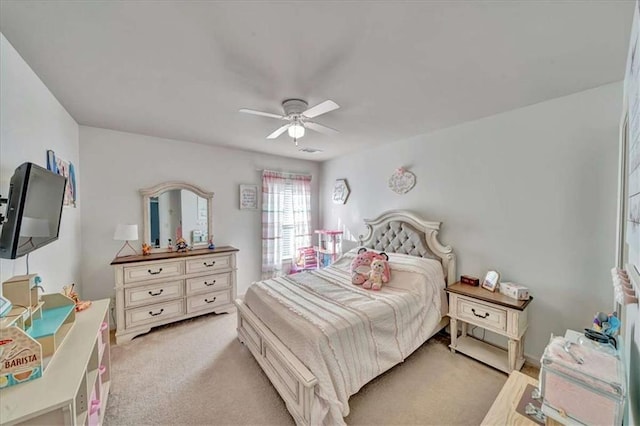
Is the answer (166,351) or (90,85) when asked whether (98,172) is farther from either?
(166,351)

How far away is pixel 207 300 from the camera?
3295 mm

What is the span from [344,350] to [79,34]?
256 cm

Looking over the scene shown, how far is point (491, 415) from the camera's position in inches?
44.1

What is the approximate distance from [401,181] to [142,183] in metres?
3.51

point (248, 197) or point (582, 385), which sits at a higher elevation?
point (248, 197)

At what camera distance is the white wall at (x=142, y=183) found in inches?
115

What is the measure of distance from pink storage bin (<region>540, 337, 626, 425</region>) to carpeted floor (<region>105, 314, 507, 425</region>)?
3.38ft

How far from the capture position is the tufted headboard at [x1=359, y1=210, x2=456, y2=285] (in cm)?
284

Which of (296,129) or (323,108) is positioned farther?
(296,129)

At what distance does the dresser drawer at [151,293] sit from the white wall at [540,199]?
3357 millimetres

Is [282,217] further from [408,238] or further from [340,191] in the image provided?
[408,238]

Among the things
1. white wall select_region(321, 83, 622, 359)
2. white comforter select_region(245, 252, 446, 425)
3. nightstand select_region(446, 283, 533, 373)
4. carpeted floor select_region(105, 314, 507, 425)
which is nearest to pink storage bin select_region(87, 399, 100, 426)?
carpeted floor select_region(105, 314, 507, 425)

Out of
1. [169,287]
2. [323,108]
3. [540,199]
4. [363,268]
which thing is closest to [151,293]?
[169,287]

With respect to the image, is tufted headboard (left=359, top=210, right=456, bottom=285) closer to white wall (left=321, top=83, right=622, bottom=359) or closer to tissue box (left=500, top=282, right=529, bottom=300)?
white wall (left=321, top=83, right=622, bottom=359)
